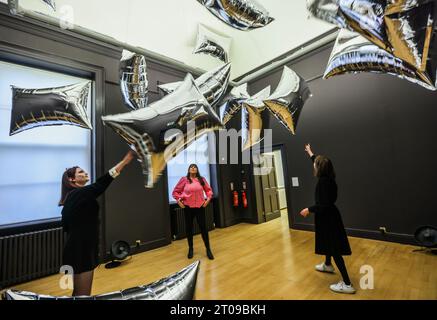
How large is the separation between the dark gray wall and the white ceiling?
75cm

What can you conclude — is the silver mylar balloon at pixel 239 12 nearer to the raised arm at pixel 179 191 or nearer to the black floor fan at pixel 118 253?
the raised arm at pixel 179 191

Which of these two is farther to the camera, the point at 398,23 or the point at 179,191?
the point at 179,191

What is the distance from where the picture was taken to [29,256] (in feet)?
7.95

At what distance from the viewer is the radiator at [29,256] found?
2285 mm

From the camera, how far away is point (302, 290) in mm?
1866

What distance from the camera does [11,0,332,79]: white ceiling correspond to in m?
2.56

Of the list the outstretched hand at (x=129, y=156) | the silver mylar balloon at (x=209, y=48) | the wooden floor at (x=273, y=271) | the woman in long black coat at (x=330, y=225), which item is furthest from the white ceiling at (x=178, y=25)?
the wooden floor at (x=273, y=271)

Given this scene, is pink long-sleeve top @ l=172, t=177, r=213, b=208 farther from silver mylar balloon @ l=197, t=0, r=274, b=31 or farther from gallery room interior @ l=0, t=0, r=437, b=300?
silver mylar balloon @ l=197, t=0, r=274, b=31

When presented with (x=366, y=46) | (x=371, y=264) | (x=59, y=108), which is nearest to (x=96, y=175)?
(x=59, y=108)

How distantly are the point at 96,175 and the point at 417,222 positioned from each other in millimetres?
4541

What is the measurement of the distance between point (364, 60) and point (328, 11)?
2.46 ft

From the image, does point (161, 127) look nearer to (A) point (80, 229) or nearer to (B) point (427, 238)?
(A) point (80, 229)

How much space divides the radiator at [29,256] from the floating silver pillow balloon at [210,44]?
3166 mm

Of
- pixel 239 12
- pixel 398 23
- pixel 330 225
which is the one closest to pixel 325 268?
pixel 330 225
